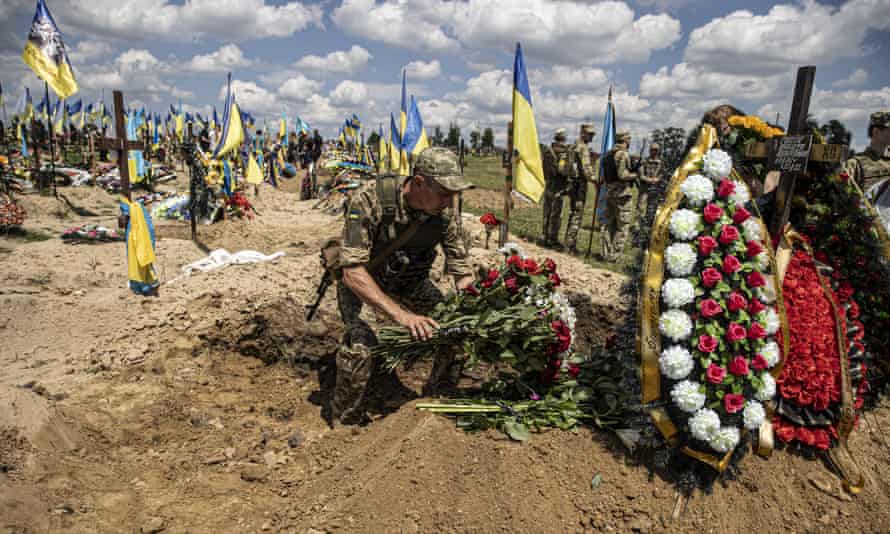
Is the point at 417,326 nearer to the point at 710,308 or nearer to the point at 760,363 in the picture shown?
the point at 710,308

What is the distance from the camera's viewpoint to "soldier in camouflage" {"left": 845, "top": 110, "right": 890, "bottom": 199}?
416cm

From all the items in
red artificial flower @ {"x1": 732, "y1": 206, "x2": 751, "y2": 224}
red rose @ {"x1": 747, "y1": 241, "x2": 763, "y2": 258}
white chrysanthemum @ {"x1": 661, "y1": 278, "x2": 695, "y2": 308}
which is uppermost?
red artificial flower @ {"x1": 732, "y1": 206, "x2": 751, "y2": 224}

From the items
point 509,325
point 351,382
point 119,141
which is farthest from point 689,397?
point 119,141

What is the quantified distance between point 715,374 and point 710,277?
484 mm

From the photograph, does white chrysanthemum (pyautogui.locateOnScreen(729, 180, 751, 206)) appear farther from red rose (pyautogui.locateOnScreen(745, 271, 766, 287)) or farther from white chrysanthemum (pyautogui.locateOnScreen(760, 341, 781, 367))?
white chrysanthemum (pyautogui.locateOnScreen(760, 341, 781, 367))

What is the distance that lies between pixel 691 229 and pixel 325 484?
8.26 feet

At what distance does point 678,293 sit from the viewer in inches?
98.8

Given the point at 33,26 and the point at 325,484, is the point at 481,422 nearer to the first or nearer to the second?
the point at 325,484

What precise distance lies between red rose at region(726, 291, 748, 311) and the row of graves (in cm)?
1

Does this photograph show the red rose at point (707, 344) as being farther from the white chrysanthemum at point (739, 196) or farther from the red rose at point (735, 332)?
the white chrysanthemum at point (739, 196)

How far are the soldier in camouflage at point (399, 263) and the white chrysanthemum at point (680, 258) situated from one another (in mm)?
1268

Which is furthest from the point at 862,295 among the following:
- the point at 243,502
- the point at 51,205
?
the point at 51,205

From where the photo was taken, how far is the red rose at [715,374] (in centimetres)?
246

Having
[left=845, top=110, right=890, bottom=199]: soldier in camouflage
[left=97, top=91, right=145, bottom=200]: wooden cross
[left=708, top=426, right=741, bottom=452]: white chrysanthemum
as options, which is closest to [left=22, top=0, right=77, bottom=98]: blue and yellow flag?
[left=97, top=91, right=145, bottom=200]: wooden cross
